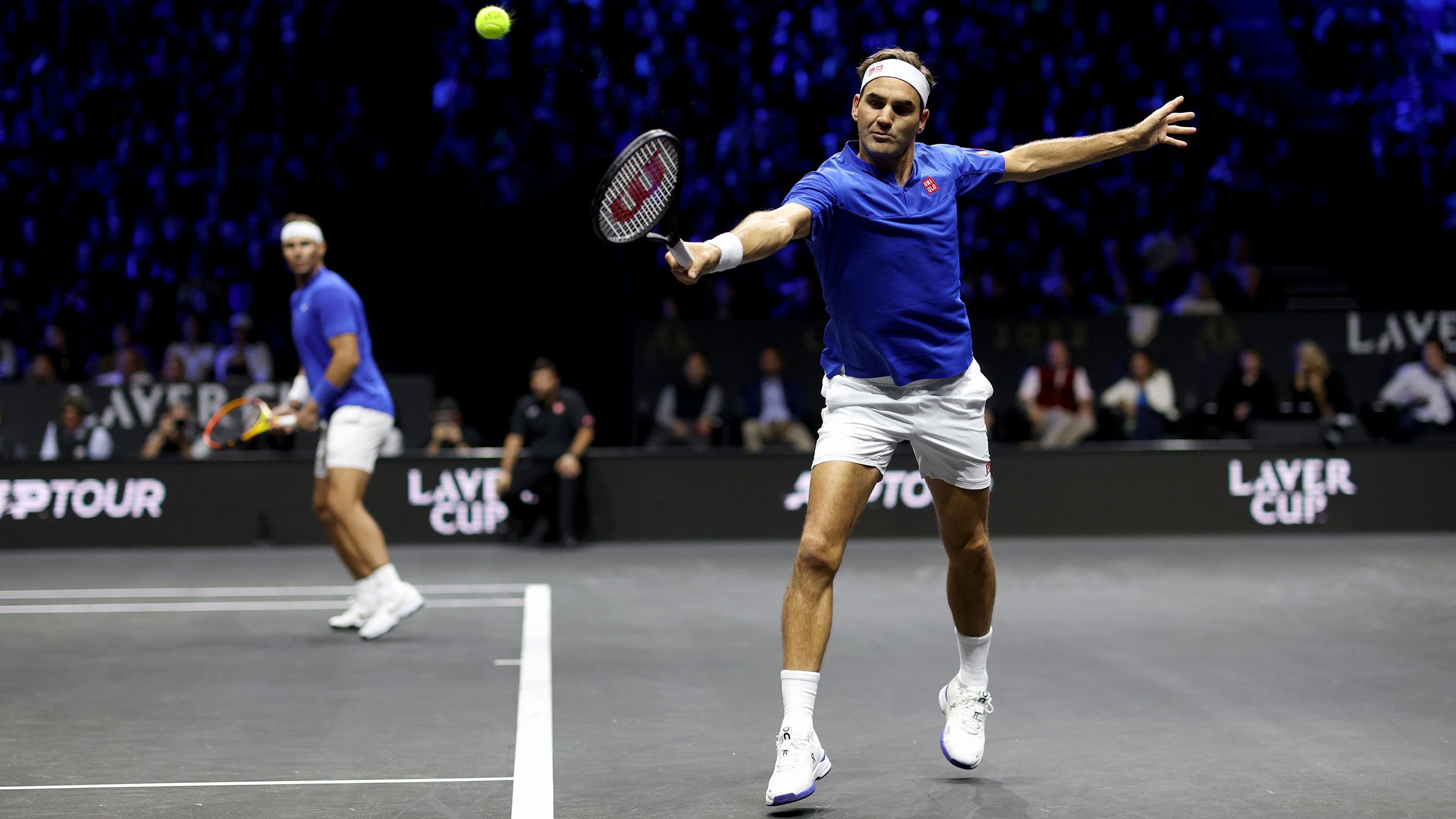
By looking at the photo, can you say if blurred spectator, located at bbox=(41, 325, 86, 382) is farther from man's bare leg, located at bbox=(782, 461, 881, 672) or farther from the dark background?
man's bare leg, located at bbox=(782, 461, 881, 672)

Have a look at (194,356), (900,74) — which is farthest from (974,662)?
(194,356)

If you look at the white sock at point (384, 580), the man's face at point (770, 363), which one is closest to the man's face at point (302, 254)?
the white sock at point (384, 580)

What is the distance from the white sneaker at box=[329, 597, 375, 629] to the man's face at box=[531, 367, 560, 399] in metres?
4.12

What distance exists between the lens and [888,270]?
414 cm

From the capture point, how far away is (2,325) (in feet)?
47.7

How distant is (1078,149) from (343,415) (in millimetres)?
3841

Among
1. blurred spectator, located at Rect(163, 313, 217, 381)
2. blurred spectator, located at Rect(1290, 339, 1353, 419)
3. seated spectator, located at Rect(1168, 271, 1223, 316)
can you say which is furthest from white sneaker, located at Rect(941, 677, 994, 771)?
blurred spectator, located at Rect(163, 313, 217, 381)

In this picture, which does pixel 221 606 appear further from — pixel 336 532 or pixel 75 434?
pixel 75 434

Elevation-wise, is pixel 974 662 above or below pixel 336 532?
below

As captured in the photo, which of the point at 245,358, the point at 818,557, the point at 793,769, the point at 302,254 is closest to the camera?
the point at 793,769

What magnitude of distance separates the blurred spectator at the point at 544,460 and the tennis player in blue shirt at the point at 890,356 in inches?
267

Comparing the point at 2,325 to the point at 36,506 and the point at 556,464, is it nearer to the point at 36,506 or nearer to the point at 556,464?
the point at 36,506

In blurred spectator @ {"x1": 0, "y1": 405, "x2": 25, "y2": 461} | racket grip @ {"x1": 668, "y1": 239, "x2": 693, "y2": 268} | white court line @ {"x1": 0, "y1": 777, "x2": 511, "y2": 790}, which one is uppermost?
racket grip @ {"x1": 668, "y1": 239, "x2": 693, "y2": 268}

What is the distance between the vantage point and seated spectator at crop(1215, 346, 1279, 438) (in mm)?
12398
